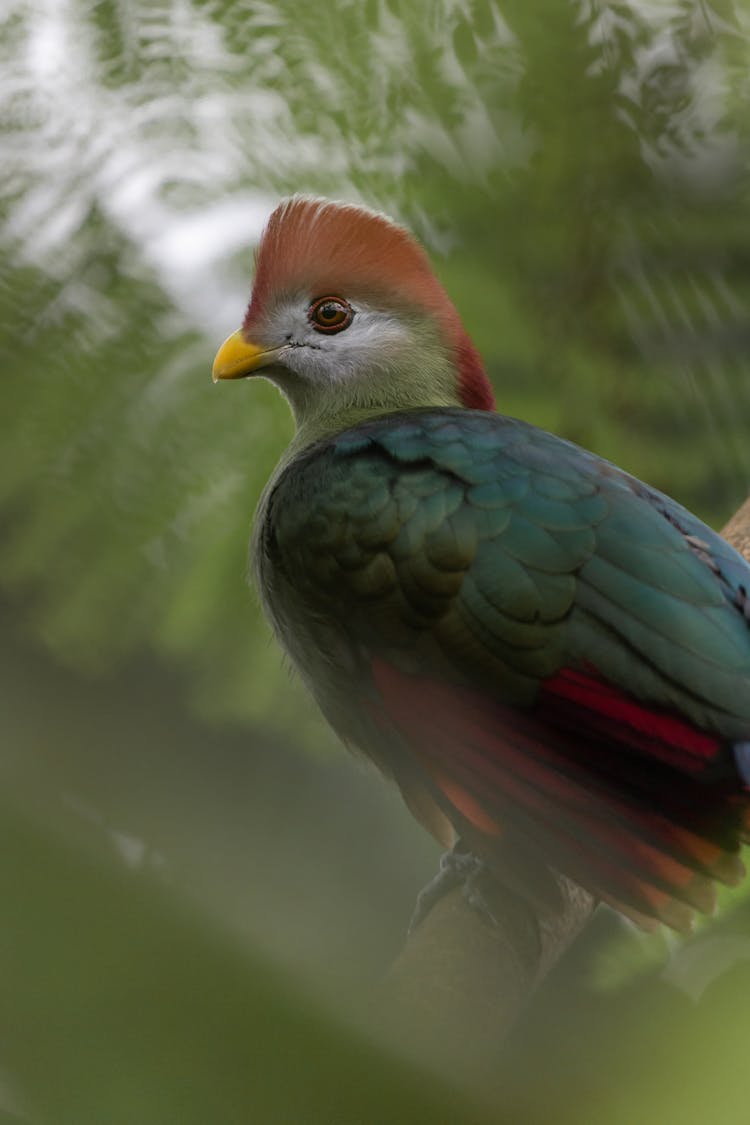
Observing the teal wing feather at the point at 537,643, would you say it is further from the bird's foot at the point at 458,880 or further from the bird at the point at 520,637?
the bird's foot at the point at 458,880

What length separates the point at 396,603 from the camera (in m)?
1.00

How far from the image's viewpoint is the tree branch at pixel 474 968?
0.53ft

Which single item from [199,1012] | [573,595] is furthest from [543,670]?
[199,1012]

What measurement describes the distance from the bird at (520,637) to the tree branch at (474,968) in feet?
0.23

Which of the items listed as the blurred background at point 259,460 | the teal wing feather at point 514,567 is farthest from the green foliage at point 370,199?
the teal wing feather at point 514,567

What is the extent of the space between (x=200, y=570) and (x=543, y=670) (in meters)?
0.49

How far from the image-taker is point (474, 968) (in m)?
0.75

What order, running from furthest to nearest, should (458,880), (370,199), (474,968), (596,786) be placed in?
(370,199)
(458,880)
(596,786)
(474,968)

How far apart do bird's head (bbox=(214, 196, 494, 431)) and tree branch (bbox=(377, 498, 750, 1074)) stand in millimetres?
417

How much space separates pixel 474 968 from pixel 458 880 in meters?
0.46

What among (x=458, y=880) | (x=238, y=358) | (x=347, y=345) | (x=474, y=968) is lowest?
(x=474, y=968)

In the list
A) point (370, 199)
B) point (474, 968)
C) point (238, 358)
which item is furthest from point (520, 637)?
point (370, 199)

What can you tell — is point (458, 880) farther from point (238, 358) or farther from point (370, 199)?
point (370, 199)

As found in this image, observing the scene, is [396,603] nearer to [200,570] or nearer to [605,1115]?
[200,570]
